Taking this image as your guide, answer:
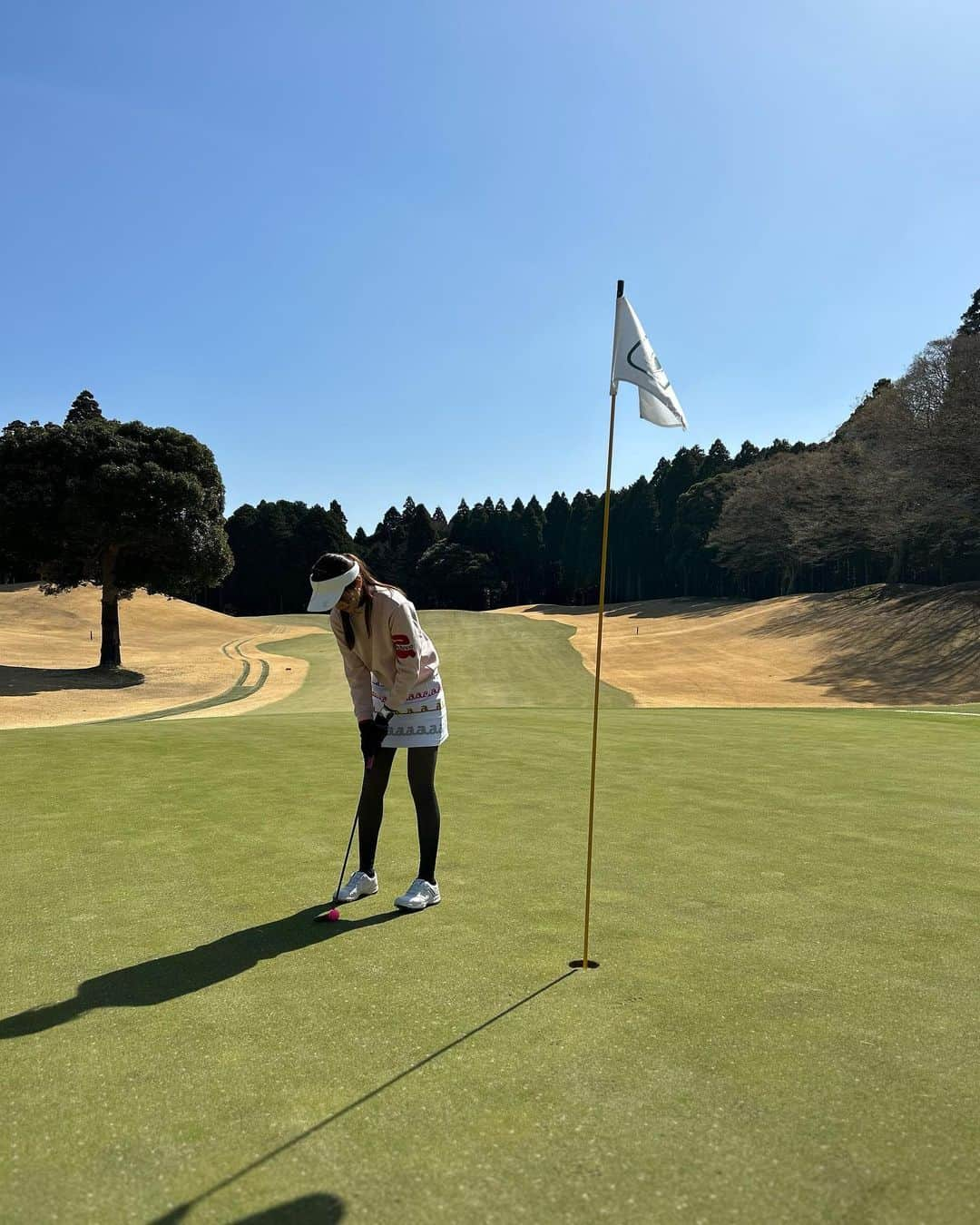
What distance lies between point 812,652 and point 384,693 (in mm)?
42979

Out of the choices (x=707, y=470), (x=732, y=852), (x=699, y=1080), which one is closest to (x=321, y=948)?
(x=699, y=1080)

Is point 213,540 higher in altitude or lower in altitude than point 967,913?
higher

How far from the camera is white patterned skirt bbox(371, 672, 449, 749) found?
5.22 meters

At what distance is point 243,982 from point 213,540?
1304 inches

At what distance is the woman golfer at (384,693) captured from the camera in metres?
5.05

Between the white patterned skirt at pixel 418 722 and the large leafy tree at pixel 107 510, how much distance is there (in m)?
29.9

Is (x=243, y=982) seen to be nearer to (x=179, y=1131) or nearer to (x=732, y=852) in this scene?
(x=179, y=1131)

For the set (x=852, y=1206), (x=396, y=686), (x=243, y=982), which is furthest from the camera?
(x=396, y=686)

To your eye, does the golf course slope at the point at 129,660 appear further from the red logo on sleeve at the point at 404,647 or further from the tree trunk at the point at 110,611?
the red logo on sleeve at the point at 404,647

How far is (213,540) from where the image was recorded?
3500 cm

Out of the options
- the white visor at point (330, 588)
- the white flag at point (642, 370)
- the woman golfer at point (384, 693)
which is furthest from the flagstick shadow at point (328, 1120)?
the white flag at point (642, 370)

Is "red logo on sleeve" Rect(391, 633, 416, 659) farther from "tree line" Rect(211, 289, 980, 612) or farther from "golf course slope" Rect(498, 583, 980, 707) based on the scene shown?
"tree line" Rect(211, 289, 980, 612)

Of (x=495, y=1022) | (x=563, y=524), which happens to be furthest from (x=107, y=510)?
(x=563, y=524)

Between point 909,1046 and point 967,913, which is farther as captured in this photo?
point 967,913
